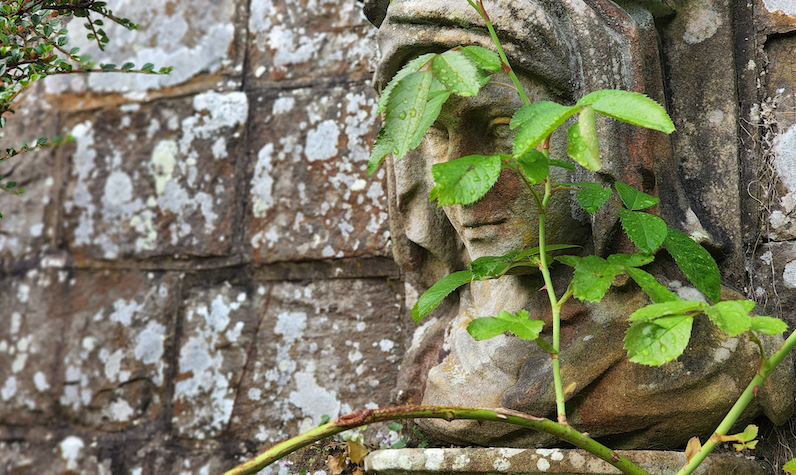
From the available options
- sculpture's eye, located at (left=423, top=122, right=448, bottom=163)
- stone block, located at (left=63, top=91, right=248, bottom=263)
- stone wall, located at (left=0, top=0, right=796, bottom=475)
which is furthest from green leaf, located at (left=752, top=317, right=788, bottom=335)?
stone block, located at (left=63, top=91, right=248, bottom=263)

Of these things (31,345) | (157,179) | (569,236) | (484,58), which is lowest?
(31,345)

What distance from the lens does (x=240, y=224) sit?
171 centimetres

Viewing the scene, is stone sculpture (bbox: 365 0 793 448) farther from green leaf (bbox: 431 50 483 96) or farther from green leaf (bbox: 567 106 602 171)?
green leaf (bbox: 567 106 602 171)

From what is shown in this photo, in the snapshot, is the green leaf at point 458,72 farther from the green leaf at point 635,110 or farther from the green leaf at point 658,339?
the green leaf at point 658,339

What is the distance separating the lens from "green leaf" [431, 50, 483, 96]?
2.62 ft

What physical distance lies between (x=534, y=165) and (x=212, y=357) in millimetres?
1066

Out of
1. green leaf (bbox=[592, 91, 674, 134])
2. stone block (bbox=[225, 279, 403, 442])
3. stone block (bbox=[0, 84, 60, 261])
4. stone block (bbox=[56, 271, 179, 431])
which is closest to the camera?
green leaf (bbox=[592, 91, 674, 134])

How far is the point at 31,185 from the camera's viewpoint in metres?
1.95

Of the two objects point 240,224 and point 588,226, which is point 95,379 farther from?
point 588,226

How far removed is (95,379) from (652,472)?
1.37 m

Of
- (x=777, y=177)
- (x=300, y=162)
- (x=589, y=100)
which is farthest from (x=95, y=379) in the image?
(x=777, y=177)

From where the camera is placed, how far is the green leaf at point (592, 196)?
917 millimetres

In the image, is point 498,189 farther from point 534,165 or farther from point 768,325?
point 768,325

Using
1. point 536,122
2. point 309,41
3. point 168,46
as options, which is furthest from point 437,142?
point 168,46
